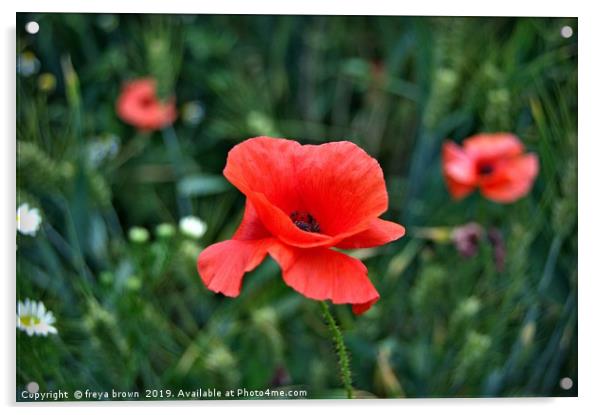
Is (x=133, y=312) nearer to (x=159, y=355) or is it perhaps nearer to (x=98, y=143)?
(x=159, y=355)

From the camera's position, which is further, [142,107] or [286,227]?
[142,107]

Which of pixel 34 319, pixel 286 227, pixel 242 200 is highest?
pixel 286 227

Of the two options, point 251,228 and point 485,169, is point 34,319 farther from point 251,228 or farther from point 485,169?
point 485,169

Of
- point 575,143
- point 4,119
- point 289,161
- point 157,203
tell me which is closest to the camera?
point 289,161

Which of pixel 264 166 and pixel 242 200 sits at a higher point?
pixel 264 166

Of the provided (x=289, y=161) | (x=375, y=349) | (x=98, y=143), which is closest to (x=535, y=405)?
(x=375, y=349)

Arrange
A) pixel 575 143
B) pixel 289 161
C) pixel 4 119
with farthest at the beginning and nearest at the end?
pixel 575 143 < pixel 4 119 < pixel 289 161

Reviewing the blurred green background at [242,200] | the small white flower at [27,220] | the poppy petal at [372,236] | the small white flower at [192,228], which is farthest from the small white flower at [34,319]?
the poppy petal at [372,236]

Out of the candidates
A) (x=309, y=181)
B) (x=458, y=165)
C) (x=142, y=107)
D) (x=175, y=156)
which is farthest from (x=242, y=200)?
(x=309, y=181)

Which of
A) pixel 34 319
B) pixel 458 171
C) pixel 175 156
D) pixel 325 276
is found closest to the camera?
pixel 325 276
